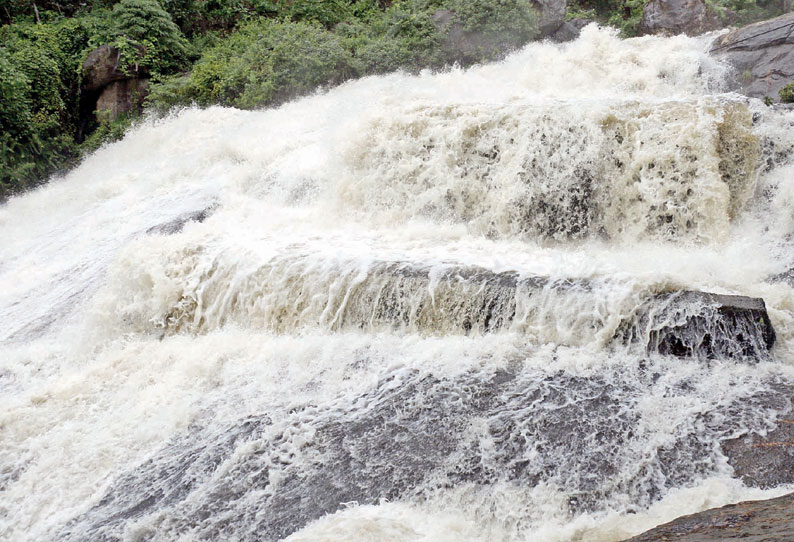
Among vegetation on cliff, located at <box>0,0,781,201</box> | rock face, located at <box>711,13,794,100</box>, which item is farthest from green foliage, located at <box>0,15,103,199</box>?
rock face, located at <box>711,13,794,100</box>

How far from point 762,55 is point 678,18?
2997mm

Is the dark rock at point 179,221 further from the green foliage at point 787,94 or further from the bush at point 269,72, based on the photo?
the green foliage at point 787,94

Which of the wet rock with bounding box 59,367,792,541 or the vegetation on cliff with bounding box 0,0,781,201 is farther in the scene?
the vegetation on cliff with bounding box 0,0,781,201

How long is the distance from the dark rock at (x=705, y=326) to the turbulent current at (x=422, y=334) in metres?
0.02

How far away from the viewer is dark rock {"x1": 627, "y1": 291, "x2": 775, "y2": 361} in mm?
4184

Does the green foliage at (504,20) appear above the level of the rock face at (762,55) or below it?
above

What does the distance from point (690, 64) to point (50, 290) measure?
9594 mm

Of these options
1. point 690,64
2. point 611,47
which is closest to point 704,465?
point 690,64

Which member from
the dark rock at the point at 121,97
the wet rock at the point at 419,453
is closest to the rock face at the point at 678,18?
the wet rock at the point at 419,453

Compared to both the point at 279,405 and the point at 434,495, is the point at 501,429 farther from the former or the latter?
the point at 279,405

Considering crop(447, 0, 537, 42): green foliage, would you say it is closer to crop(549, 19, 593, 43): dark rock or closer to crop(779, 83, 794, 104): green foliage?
crop(549, 19, 593, 43): dark rock

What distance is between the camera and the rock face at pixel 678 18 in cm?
1148

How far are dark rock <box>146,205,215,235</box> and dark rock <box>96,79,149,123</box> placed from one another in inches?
287

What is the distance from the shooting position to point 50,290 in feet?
24.4
